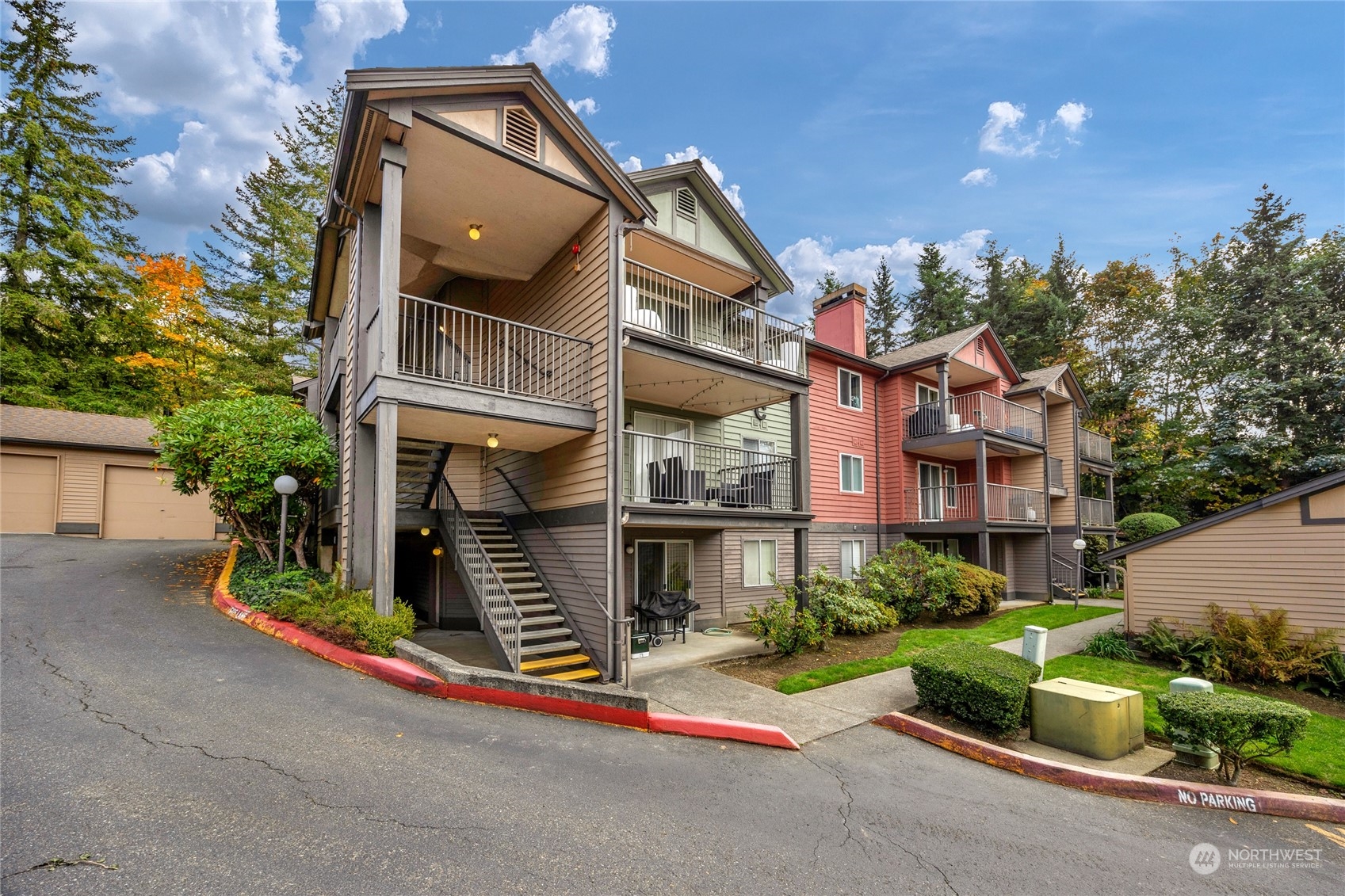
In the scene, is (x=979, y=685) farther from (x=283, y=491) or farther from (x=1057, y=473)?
(x=1057, y=473)

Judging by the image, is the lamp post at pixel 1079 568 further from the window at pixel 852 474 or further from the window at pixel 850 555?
the window at pixel 852 474

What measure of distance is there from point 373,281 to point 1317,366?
31.6m

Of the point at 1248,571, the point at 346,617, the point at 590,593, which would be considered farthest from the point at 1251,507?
the point at 346,617

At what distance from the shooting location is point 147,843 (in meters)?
3.36

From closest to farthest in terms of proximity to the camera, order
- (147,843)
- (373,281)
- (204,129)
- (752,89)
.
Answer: (147,843) < (373,281) < (752,89) < (204,129)

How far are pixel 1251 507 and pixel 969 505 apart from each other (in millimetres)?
8553

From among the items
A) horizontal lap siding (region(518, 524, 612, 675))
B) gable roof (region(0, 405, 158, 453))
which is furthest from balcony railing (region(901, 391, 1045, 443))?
gable roof (region(0, 405, 158, 453))

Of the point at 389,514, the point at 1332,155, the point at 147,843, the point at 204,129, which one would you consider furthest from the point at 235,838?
the point at 204,129

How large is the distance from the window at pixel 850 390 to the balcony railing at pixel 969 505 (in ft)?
11.0

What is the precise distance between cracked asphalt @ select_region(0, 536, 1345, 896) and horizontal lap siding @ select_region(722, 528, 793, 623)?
740 cm

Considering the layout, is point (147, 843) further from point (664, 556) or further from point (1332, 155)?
point (1332, 155)

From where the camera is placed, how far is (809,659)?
34.0ft

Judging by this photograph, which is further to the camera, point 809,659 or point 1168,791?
point 809,659

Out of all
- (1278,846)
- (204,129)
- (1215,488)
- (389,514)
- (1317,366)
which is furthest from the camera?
(204,129)
